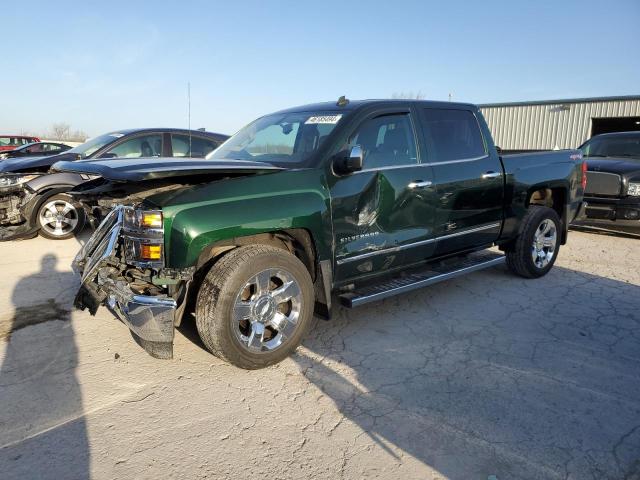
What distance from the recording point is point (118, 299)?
9.97ft

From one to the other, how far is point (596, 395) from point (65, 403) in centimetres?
338

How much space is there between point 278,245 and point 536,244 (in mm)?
3511

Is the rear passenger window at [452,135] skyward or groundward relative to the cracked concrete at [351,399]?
skyward

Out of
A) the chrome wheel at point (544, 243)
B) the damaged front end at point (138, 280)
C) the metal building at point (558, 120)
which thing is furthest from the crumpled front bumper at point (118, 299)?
the metal building at point (558, 120)

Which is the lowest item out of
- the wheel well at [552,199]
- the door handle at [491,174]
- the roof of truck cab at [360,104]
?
the wheel well at [552,199]

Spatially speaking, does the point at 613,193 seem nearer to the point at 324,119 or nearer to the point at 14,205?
the point at 324,119

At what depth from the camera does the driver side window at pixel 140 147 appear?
739 centimetres

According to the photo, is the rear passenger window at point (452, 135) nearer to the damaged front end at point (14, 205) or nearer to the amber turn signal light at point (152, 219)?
the amber turn signal light at point (152, 219)

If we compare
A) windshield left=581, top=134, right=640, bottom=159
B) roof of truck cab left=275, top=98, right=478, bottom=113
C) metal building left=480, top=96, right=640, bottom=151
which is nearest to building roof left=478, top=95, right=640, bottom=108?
metal building left=480, top=96, right=640, bottom=151

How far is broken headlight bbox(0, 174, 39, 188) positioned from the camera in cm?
695

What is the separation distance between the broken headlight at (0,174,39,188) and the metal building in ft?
64.5

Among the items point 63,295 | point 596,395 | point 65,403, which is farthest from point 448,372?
point 63,295

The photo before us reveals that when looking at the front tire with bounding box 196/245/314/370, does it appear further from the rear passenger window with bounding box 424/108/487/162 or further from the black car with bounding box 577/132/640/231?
the black car with bounding box 577/132/640/231

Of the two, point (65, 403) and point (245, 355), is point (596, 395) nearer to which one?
point (245, 355)
